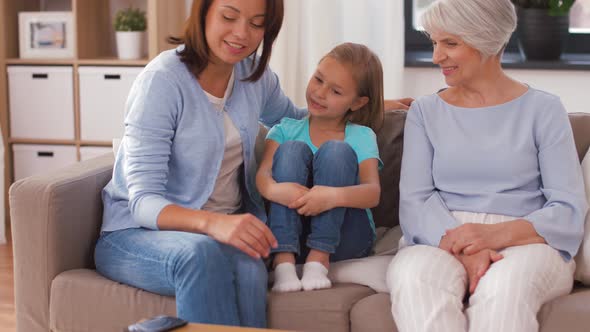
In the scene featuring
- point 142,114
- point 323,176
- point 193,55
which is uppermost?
point 193,55

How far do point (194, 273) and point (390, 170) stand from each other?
774mm

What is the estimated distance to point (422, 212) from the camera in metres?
2.11

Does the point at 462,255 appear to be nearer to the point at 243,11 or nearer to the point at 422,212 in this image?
the point at 422,212

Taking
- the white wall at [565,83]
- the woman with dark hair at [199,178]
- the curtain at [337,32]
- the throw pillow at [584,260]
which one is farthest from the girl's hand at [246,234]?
the white wall at [565,83]

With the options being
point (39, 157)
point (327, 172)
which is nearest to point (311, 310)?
point (327, 172)

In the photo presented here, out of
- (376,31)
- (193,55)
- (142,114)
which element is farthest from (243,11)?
(376,31)

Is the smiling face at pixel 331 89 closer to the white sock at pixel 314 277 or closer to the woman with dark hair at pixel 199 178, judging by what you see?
the woman with dark hair at pixel 199 178

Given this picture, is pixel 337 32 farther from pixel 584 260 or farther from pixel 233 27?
pixel 584 260

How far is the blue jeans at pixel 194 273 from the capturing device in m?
1.83

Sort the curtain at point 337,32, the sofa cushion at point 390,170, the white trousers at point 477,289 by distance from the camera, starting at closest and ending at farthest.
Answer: the white trousers at point 477,289 → the sofa cushion at point 390,170 → the curtain at point 337,32

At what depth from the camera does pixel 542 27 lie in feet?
11.9

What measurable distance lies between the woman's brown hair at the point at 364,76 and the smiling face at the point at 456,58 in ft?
0.71

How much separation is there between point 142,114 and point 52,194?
0.29 m

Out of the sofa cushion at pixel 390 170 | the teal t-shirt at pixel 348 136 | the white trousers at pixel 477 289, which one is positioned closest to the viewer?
the white trousers at pixel 477 289
